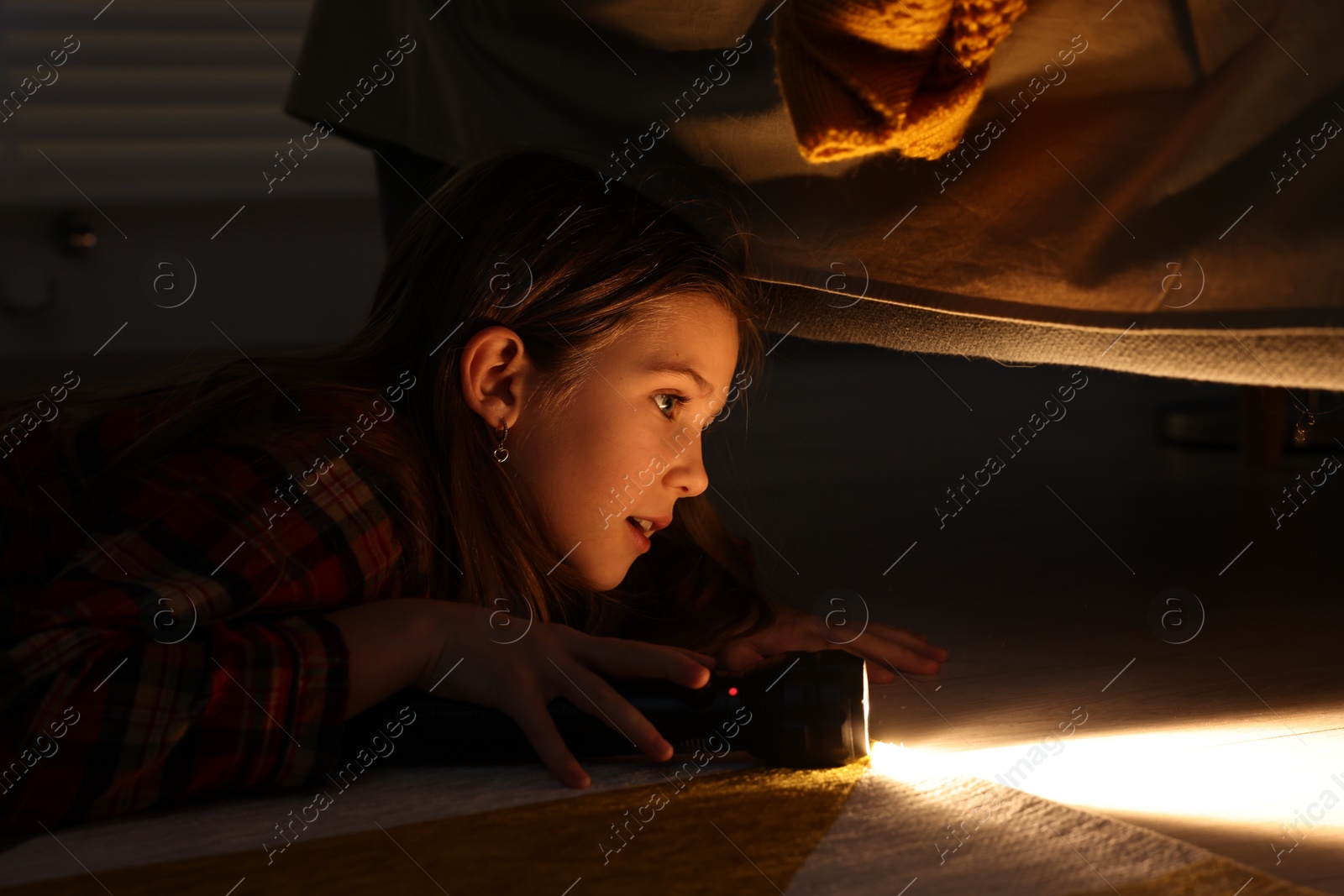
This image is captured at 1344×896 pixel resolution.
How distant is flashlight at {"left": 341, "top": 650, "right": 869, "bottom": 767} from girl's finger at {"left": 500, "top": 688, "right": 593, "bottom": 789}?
0.01 m

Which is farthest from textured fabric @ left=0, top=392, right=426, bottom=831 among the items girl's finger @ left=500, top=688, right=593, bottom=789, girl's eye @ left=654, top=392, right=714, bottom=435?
girl's eye @ left=654, top=392, right=714, bottom=435

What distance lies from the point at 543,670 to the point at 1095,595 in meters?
0.64

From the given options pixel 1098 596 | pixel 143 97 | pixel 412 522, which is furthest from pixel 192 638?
pixel 143 97

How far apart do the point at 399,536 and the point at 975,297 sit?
1.49ft

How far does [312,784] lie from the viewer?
0.69 m

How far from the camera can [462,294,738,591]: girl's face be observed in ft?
3.01

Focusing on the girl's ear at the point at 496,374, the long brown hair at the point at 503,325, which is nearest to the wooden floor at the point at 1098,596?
the long brown hair at the point at 503,325

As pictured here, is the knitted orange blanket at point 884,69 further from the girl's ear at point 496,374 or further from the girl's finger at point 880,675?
the girl's finger at point 880,675

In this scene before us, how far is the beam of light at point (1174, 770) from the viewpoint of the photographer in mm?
651

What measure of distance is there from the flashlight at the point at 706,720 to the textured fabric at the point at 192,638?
58 mm

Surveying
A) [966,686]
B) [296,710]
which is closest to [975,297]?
[966,686]

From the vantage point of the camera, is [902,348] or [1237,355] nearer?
[1237,355]

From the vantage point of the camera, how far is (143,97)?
2635 millimetres

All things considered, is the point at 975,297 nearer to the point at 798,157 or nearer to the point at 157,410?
the point at 798,157
